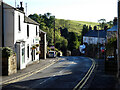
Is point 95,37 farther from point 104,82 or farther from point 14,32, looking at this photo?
point 104,82

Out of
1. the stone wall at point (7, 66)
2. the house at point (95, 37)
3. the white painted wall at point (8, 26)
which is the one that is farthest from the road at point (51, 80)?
the house at point (95, 37)

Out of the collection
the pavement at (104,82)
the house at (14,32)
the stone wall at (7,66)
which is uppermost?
the house at (14,32)

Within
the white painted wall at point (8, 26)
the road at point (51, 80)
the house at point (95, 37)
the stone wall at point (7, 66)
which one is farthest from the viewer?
the house at point (95, 37)

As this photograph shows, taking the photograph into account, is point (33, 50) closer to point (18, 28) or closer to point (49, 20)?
point (18, 28)

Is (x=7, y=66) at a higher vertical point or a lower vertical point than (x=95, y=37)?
lower

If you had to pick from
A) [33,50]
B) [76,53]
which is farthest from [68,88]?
[76,53]

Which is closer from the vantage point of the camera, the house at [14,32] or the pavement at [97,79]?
the pavement at [97,79]

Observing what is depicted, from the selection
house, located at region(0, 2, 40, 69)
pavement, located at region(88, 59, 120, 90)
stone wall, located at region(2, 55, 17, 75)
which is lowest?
pavement, located at region(88, 59, 120, 90)

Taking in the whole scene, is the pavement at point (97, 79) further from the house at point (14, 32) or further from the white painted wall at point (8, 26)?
the white painted wall at point (8, 26)

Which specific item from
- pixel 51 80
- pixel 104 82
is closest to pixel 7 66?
pixel 51 80

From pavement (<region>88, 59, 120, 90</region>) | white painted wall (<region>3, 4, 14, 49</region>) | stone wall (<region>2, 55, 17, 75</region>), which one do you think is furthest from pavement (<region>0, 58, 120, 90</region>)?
white painted wall (<region>3, 4, 14, 49</region>)

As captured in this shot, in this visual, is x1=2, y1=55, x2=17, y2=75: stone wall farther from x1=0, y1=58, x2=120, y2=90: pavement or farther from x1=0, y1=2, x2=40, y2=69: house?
x1=0, y1=2, x2=40, y2=69: house

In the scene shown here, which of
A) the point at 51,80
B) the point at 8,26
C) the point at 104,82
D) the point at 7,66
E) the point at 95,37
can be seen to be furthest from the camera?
the point at 95,37

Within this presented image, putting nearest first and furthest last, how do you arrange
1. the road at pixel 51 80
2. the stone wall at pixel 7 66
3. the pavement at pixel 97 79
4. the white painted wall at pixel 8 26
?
the road at pixel 51 80 → the pavement at pixel 97 79 → the stone wall at pixel 7 66 → the white painted wall at pixel 8 26
